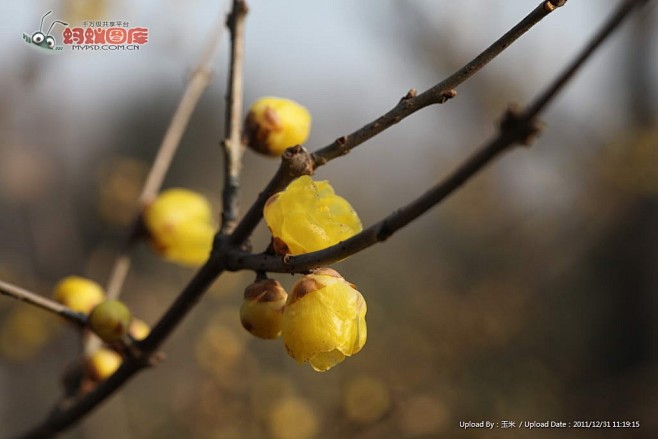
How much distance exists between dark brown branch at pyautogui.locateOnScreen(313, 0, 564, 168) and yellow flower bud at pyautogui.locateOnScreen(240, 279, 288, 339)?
0.53 ft

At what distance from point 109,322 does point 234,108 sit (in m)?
0.34

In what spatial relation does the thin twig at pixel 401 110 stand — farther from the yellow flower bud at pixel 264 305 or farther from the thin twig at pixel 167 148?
the thin twig at pixel 167 148

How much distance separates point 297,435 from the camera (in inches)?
106

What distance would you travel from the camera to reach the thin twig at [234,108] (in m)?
0.90

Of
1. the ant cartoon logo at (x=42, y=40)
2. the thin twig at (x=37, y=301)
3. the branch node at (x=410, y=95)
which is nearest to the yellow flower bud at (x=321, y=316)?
the branch node at (x=410, y=95)

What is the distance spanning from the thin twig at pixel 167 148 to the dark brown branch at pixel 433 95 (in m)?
0.55

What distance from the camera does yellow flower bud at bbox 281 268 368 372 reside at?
67 centimetres

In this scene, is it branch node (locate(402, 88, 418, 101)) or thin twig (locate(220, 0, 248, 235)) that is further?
thin twig (locate(220, 0, 248, 235))

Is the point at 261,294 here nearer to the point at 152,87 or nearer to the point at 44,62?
the point at 44,62

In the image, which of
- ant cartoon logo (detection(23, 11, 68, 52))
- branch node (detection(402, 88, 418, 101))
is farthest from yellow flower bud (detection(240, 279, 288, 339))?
ant cartoon logo (detection(23, 11, 68, 52))

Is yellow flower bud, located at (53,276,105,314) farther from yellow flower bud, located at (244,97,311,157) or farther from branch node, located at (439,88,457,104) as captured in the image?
branch node, located at (439,88,457,104)

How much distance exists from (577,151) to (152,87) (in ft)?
24.5

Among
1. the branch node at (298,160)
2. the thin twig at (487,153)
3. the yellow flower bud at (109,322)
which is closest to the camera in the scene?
the thin twig at (487,153)

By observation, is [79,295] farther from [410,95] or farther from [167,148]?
[410,95]
